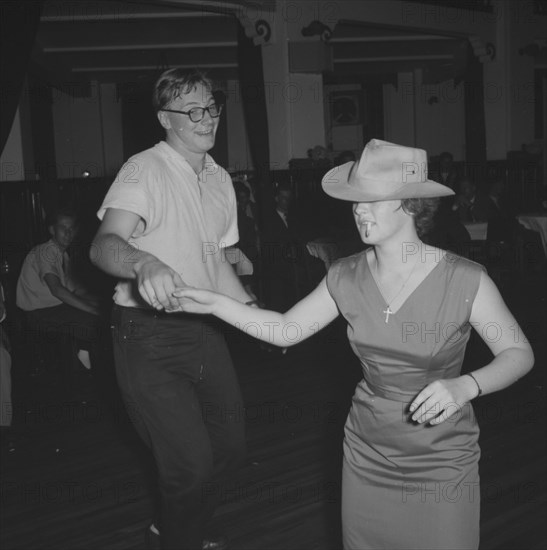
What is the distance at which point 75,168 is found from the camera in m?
16.0

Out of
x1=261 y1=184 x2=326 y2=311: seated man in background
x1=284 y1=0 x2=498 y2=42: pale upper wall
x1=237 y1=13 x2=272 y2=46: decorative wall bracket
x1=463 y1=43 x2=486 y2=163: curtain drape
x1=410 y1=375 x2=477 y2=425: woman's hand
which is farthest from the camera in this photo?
x1=463 y1=43 x2=486 y2=163: curtain drape

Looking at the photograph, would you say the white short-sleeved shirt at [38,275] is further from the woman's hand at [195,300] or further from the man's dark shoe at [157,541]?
the woman's hand at [195,300]

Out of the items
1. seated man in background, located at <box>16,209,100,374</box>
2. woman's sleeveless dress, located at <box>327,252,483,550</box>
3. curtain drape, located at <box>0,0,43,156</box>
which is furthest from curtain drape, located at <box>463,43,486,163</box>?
woman's sleeveless dress, located at <box>327,252,483,550</box>

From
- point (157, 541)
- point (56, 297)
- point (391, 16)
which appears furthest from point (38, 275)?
point (391, 16)

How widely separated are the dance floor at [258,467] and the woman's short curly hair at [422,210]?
4.41 ft

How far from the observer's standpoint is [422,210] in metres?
1.73

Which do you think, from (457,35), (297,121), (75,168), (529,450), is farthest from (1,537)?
(75,168)

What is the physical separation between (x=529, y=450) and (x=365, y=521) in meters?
2.02

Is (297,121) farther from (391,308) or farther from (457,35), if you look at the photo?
(391,308)

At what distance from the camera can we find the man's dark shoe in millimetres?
2371

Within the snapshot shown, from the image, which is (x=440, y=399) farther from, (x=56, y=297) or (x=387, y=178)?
(x=56, y=297)

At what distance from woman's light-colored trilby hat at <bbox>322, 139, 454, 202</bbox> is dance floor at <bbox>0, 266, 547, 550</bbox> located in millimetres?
1450

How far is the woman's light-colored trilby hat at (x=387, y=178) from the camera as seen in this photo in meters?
1.67

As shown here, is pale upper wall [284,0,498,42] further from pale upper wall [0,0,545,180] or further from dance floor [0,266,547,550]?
dance floor [0,266,547,550]
